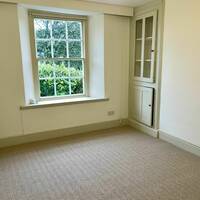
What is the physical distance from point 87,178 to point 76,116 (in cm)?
157

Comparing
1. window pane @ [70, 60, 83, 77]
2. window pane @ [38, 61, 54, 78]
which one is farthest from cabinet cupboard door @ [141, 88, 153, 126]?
window pane @ [38, 61, 54, 78]

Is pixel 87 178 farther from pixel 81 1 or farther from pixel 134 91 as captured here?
pixel 81 1

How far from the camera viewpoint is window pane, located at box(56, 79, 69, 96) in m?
3.96

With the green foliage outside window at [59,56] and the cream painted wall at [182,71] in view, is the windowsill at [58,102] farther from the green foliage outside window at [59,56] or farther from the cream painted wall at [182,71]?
the cream painted wall at [182,71]

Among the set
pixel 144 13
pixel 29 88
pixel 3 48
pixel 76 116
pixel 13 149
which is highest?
pixel 144 13

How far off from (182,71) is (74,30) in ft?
7.35

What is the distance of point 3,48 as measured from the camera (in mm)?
2998

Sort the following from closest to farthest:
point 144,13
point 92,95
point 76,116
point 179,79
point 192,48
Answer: point 192,48
point 179,79
point 144,13
point 76,116
point 92,95

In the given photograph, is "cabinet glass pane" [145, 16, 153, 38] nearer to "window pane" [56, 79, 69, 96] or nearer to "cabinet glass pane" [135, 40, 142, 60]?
"cabinet glass pane" [135, 40, 142, 60]

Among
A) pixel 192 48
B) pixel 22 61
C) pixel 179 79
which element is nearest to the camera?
pixel 192 48

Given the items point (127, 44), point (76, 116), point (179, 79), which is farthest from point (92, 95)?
point (179, 79)

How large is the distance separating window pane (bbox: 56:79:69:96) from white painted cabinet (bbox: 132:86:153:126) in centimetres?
137

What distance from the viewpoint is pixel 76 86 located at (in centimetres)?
414

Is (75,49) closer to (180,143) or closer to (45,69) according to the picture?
(45,69)
